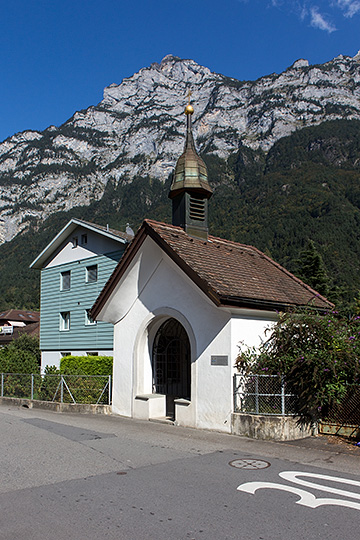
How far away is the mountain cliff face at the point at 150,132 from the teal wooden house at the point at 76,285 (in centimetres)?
8343

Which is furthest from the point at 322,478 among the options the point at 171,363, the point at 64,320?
the point at 64,320

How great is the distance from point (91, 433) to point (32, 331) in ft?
144

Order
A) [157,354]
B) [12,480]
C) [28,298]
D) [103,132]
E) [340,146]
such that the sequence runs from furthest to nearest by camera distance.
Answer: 1. [103,132]
2. [340,146]
3. [28,298]
4. [157,354]
5. [12,480]

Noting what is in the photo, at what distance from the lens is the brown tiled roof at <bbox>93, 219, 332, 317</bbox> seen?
1195 cm

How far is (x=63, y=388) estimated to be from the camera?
1656 cm

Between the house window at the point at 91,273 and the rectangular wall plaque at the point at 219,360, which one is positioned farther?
the house window at the point at 91,273

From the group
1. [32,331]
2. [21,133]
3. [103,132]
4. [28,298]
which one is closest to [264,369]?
[32,331]

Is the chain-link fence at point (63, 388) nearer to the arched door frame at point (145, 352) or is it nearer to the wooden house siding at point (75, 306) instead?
the arched door frame at point (145, 352)

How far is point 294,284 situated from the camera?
51.0 feet

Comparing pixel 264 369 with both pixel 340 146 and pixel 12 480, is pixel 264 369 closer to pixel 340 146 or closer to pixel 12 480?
pixel 12 480

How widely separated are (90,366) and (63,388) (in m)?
1.57

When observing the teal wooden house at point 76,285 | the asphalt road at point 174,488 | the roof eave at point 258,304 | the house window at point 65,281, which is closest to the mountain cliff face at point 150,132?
the teal wooden house at point 76,285

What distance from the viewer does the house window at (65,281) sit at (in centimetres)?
3072

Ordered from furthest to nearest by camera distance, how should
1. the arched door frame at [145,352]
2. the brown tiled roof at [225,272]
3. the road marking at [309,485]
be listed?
the arched door frame at [145,352] < the brown tiled roof at [225,272] < the road marking at [309,485]
